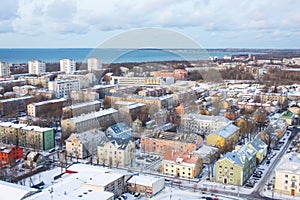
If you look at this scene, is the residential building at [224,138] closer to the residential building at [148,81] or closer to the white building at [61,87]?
the residential building at [148,81]

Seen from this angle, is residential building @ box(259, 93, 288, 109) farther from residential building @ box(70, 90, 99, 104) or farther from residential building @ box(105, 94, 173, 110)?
residential building @ box(70, 90, 99, 104)

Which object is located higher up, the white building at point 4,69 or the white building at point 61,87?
the white building at point 4,69

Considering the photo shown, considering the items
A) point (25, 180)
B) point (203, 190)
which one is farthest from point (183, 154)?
point (25, 180)

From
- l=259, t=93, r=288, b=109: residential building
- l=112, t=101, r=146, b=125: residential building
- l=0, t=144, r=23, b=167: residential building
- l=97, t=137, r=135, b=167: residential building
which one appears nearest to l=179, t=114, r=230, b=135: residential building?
l=112, t=101, r=146, b=125: residential building

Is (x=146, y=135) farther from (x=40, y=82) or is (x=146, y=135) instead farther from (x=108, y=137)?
(x=40, y=82)

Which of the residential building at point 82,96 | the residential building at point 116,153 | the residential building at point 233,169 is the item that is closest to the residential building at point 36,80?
the residential building at point 82,96
